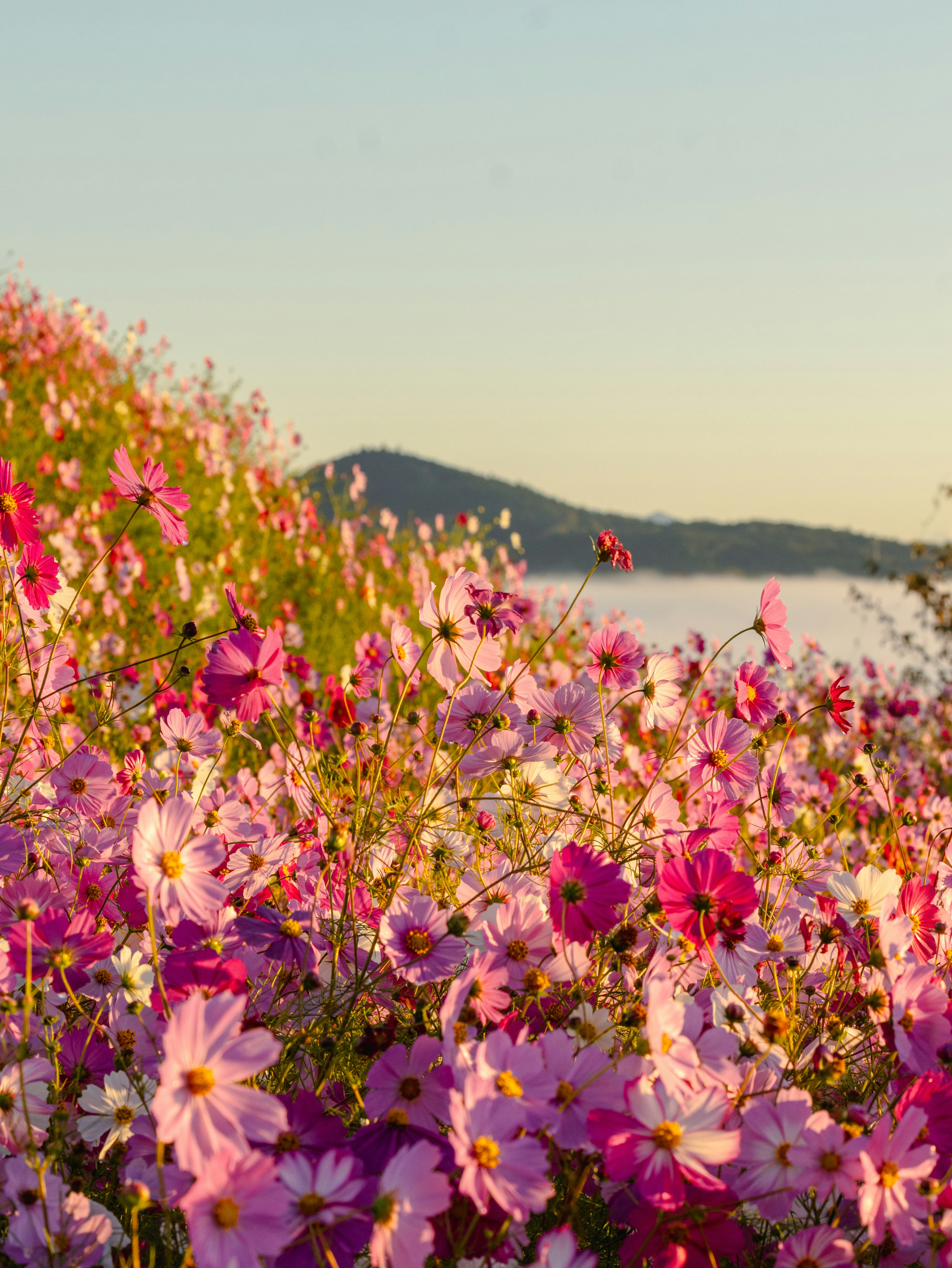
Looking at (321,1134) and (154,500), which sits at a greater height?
(154,500)

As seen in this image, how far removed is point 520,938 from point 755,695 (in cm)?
69

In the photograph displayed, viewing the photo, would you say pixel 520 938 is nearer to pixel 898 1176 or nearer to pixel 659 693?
pixel 898 1176

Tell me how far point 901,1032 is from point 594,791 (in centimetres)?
68

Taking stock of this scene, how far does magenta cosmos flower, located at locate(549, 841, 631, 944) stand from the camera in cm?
106

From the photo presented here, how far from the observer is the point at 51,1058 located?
114 centimetres

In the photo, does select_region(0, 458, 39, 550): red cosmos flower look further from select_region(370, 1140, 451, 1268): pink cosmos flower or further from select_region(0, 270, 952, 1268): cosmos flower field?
select_region(370, 1140, 451, 1268): pink cosmos flower

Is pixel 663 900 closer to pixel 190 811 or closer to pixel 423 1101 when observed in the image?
pixel 423 1101

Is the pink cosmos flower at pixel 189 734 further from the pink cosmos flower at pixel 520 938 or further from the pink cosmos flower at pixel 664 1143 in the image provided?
the pink cosmos flower at pixel 664 1143

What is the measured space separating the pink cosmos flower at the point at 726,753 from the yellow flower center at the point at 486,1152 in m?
0.83

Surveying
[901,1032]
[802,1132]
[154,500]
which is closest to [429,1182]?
[802,1132]

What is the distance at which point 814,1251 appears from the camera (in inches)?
36.0

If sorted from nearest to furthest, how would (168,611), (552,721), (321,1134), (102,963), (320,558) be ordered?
(321,1134) < (102,963) < (552,721) < (168,611) < (320,558)

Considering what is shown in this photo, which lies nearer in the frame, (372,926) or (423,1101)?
(423,1101)

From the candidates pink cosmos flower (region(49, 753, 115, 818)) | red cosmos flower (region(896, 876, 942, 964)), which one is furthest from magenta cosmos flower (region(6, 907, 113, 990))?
red cosmos flower (region(896, 876, 942, 964))
